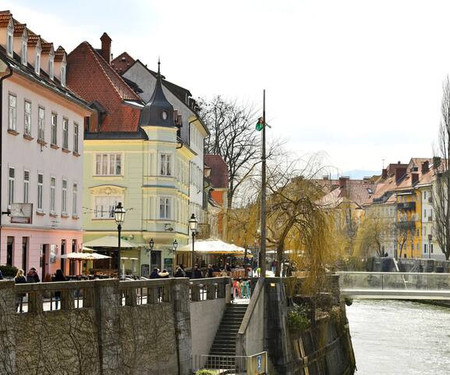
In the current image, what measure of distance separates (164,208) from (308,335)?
25025mm

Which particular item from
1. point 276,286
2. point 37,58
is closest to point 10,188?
point 37,58

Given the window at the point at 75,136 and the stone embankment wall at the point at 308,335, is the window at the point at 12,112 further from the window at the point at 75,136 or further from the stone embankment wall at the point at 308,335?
the stone embankment wall at the point at 308,335

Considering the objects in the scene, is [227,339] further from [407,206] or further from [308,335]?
[407,206]

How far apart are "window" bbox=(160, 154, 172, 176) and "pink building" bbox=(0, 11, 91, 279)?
1776 centimetres

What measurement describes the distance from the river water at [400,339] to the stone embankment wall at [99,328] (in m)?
18.7

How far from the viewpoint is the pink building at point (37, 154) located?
38562 millimetres

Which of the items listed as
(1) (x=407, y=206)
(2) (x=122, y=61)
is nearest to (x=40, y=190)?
(2) (x=122, y=61)

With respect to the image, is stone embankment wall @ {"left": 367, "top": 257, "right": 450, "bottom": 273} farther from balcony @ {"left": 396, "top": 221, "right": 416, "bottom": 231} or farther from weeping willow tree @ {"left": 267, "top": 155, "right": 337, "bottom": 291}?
weeping willow tree @ {"left": 267, "top": 155, "right": 337, "bottom": 291}

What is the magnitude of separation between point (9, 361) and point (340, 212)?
26899mm

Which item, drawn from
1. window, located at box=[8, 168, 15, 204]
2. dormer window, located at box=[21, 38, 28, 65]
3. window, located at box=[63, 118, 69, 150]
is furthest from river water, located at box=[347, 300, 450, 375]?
dormer window, located at box=[21, 38, 28, 65]

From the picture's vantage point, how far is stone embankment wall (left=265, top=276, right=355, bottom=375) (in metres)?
39.5

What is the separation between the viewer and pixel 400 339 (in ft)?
200

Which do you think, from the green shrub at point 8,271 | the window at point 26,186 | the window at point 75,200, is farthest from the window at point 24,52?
the green shrub at point 8,271

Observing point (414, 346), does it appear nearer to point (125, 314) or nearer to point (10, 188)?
point (10, 188)
